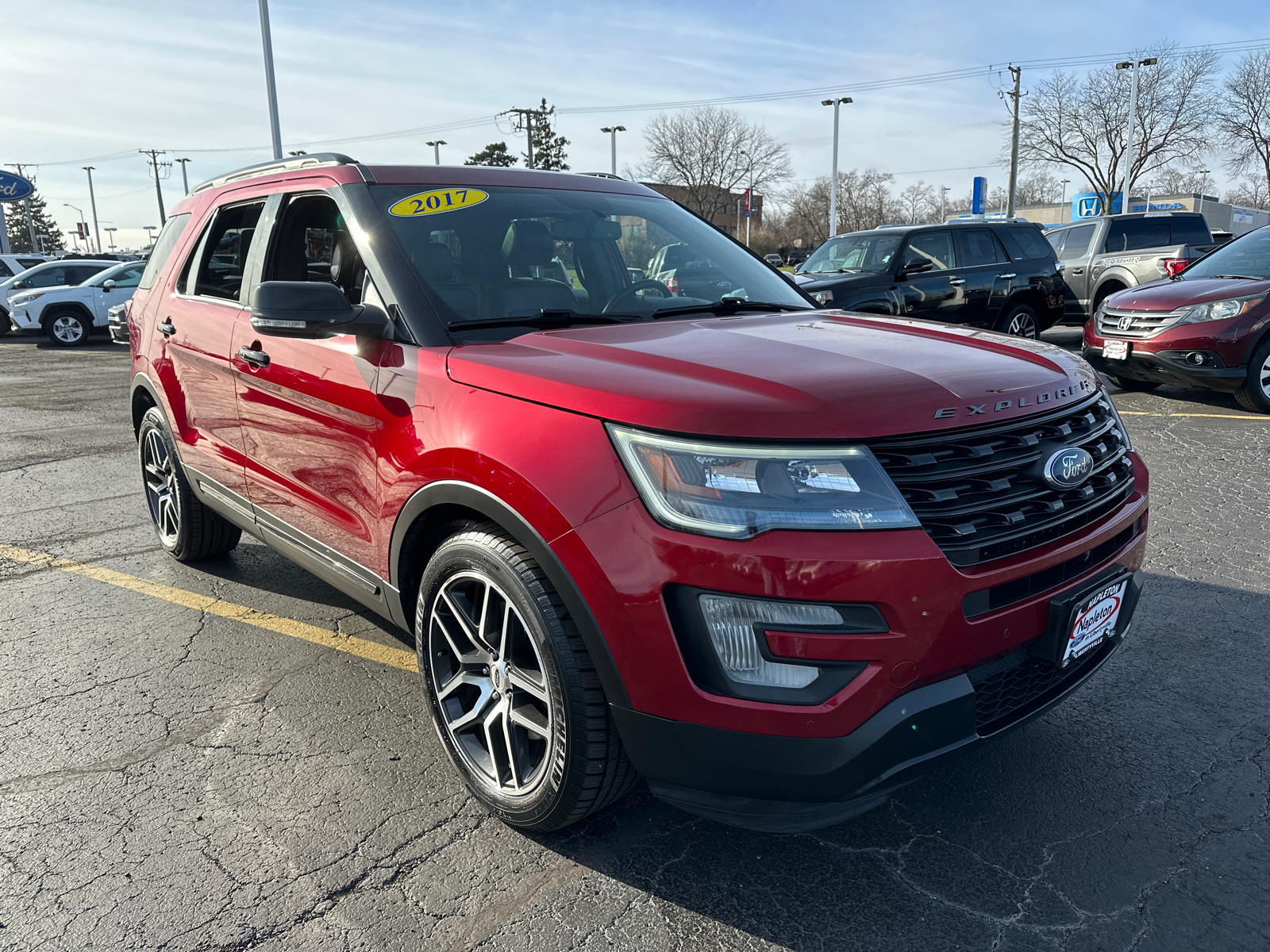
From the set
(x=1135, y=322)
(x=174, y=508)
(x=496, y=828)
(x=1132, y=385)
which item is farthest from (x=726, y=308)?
(x=1132, y=385)

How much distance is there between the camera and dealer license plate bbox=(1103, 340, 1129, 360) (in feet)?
27.0

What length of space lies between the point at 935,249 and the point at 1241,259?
3143 mm

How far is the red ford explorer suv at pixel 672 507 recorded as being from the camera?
190cm

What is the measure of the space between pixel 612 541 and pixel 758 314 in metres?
1.44

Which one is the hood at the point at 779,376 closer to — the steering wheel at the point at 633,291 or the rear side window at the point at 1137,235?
the steering wheel at the point at 633,291

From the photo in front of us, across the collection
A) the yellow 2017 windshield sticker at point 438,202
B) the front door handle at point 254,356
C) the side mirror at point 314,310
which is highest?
the yellow 2017 windshield sticker at point 438,202

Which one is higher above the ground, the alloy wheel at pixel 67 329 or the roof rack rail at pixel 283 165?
the roof rack rail at pixel 283 165

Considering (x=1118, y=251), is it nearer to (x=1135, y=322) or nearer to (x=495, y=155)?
(x=1135, y=322)

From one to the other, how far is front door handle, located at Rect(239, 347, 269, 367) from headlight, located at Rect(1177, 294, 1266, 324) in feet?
25.3

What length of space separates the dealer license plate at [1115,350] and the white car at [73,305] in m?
18.3

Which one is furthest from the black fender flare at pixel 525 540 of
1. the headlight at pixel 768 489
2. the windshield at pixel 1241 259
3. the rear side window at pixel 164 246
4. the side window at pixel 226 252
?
the windshield at pixel 1241 259

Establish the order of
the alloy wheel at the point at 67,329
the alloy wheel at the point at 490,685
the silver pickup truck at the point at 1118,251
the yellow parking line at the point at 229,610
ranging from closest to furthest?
the alloy wheel at the point at 490,685 → the yellow parking line at the point at 229,610 → the silver pickup truck at the point at 1118,251 → the alloy wheel at the point at 67,329

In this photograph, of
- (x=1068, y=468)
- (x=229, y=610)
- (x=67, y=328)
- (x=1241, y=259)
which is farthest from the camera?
(x=67, y=328)

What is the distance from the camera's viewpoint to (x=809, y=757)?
1.90 meters
